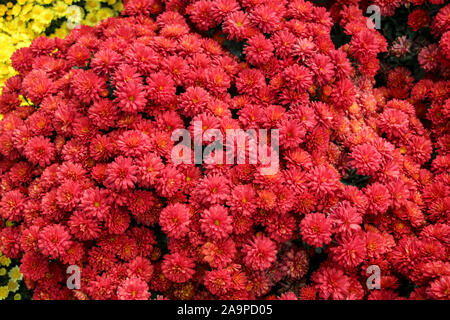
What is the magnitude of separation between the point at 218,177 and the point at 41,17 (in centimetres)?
249

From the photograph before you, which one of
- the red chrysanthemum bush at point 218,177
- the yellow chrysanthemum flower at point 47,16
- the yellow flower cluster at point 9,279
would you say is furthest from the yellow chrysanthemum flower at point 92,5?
the yellow flower cluster at point 9,279

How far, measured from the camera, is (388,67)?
2.57 m

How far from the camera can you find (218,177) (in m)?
1.71

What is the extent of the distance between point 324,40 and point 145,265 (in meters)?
1.46

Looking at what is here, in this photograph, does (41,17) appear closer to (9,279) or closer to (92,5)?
(92,5)

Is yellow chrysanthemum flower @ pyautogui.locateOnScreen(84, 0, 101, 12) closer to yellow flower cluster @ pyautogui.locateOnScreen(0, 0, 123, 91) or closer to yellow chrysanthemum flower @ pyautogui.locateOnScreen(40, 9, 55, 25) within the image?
yellow flower cluster @ pyautogui.locateOnScreen(0, 0, 123, 91)

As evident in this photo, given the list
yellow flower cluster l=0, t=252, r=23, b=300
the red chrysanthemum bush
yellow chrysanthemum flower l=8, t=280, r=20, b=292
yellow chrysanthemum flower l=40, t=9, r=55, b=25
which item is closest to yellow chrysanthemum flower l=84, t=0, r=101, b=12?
yellow chrysanthemum flower l=40, t=9, r=55, b=25

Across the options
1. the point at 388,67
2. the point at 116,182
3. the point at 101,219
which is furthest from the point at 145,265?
the point at 388,67

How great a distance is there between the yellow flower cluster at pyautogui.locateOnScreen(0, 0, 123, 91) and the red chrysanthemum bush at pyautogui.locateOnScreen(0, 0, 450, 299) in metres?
1.31

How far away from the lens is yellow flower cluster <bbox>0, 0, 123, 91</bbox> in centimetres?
324

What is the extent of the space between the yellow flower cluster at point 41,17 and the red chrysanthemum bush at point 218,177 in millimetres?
1313

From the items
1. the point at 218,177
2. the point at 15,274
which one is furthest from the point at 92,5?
the point at 218,177

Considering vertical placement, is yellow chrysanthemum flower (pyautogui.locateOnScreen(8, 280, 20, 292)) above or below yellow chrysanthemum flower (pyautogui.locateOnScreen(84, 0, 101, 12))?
below

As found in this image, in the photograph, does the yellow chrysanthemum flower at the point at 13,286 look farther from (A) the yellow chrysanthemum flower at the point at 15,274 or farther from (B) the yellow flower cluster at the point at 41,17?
(B) the yellow flower cluster at the point at 41,17
